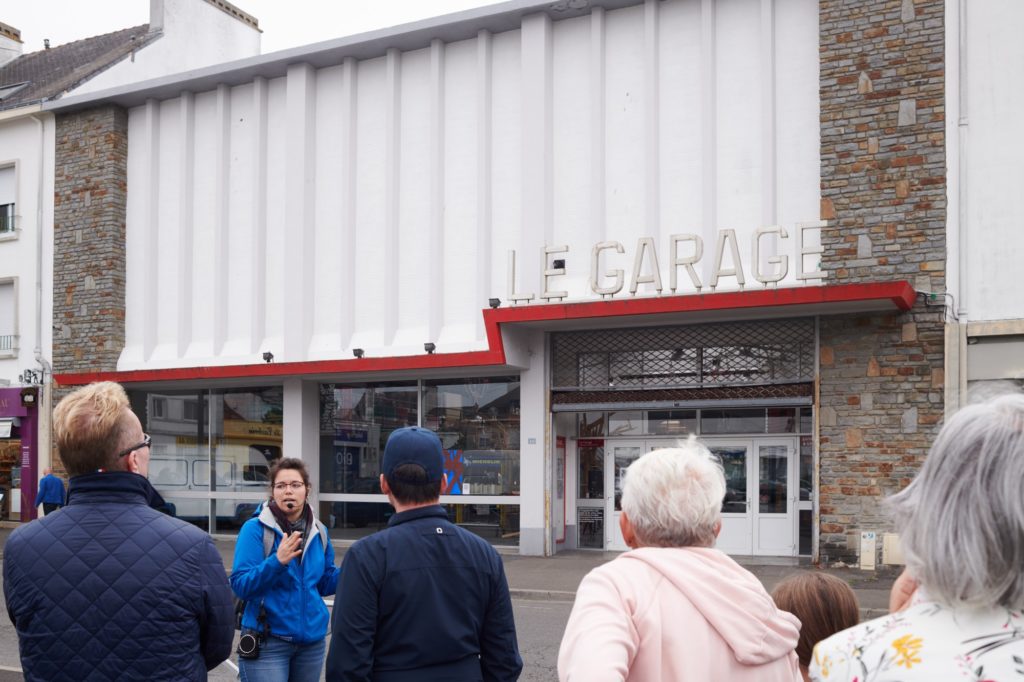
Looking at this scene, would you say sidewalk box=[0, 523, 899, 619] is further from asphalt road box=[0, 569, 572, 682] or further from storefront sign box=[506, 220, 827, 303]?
storefront sign box=[506, 220, 827, 303]

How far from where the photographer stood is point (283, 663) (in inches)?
195

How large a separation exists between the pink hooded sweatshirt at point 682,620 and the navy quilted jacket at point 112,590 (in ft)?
4.07

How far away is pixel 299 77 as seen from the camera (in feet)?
70.7

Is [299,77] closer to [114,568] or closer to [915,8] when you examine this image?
[915,8]

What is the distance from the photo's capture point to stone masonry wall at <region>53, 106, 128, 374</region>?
76.4ft

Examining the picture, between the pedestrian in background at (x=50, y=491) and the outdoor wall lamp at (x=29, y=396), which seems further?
the outdoor wall lamp at (x=29, y=396)

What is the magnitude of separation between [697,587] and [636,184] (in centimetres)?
1625

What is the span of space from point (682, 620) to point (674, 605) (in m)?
0.04

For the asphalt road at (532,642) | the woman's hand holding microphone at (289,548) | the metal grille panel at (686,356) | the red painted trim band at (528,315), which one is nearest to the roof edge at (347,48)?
the red painted trim band at (528,315)

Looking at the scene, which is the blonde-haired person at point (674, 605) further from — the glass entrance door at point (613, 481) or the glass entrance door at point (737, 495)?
the glass entrance door at point (613, 481)

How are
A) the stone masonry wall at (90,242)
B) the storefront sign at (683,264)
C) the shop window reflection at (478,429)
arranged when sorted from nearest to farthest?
the storefront sign at (683,264) → the shop window reflection at (478,429) → the stone masonry wall at (90,242)

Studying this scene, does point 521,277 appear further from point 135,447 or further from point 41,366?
point 135,447

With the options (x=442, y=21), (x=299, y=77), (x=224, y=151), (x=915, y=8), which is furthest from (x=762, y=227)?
(x=224, y=151)

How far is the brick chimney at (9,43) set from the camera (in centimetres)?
3045
